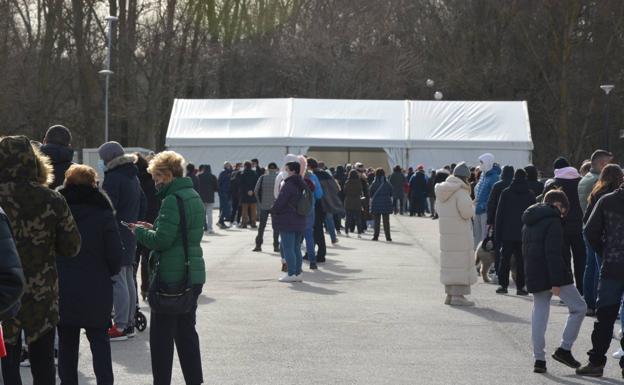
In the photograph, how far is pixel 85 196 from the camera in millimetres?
7621

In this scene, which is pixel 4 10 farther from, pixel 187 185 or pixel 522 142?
pixel 187 185

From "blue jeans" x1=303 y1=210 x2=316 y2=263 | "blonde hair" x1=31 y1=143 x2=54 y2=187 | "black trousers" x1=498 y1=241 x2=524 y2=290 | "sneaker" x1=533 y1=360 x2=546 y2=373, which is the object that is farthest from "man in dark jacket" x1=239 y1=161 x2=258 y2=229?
"blonde hair" x1=31 y1=143 x2=54 y2=187

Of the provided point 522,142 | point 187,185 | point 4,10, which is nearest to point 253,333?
point 187,185

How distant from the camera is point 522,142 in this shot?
40250 mm

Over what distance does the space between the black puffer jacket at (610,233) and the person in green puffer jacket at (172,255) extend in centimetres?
293

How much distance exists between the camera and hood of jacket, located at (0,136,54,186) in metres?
6.63

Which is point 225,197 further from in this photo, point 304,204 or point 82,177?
point 82,177

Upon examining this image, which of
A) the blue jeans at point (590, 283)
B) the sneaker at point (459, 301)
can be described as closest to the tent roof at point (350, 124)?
the sneaker at point (459, 301)

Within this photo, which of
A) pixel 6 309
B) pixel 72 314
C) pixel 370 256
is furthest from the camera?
pixel 370 256

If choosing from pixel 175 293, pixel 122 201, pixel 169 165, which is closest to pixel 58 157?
pixel 122 201

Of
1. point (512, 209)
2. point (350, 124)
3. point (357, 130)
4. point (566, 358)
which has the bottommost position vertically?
point (566, 358)

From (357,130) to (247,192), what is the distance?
1172 cm

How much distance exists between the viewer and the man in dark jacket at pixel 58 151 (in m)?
9.66

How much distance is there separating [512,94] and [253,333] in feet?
148
